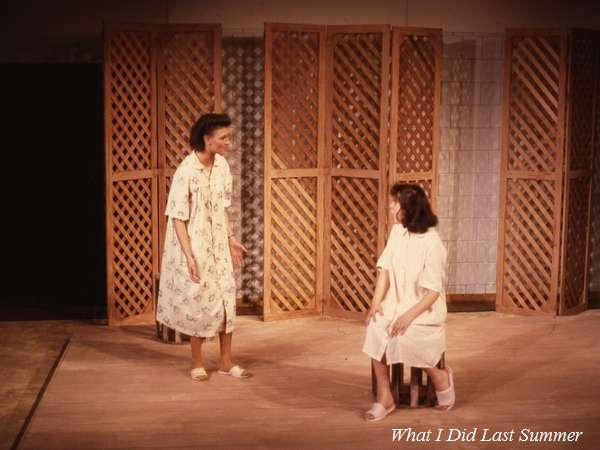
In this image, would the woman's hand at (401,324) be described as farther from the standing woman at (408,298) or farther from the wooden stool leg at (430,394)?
the wooden stool leg at (430,394)

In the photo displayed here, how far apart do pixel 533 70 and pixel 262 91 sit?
206cm

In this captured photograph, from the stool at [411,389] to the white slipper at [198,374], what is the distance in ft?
3.26

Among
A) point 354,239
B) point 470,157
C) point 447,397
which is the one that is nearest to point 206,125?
point 447,397

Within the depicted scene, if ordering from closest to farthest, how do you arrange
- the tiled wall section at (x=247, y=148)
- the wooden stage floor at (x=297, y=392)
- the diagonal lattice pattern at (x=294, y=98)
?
the wooden stage floor at (x=297, y=392) → the diagonal lattice pattern at (x=294, y=98) → the tiled wall section at (x=247, y=148)

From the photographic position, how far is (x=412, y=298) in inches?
176

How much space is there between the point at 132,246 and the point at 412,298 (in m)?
2.61

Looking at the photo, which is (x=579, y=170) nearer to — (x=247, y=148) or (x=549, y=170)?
(x=549, y=170)

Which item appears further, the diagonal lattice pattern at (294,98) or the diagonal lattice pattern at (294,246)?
the diagonal lattice pattern at (294,246)

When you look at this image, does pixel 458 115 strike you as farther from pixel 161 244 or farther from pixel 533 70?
pixel 161 244

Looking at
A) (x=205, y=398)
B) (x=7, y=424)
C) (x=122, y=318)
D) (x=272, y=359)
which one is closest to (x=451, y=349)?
(x=272, y=359)

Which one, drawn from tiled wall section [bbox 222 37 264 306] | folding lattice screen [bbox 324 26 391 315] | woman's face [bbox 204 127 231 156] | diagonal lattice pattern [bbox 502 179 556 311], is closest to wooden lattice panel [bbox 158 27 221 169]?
tiled wall section [bbox 222 37 264 306]

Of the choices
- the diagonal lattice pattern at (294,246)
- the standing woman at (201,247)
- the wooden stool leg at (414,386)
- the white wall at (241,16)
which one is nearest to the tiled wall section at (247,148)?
the white wall at (241,16)

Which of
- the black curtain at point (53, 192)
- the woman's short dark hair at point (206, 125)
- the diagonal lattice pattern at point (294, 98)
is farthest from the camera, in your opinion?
the black curtain at point (53, 192)

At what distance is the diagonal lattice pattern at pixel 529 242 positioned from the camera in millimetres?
6695
